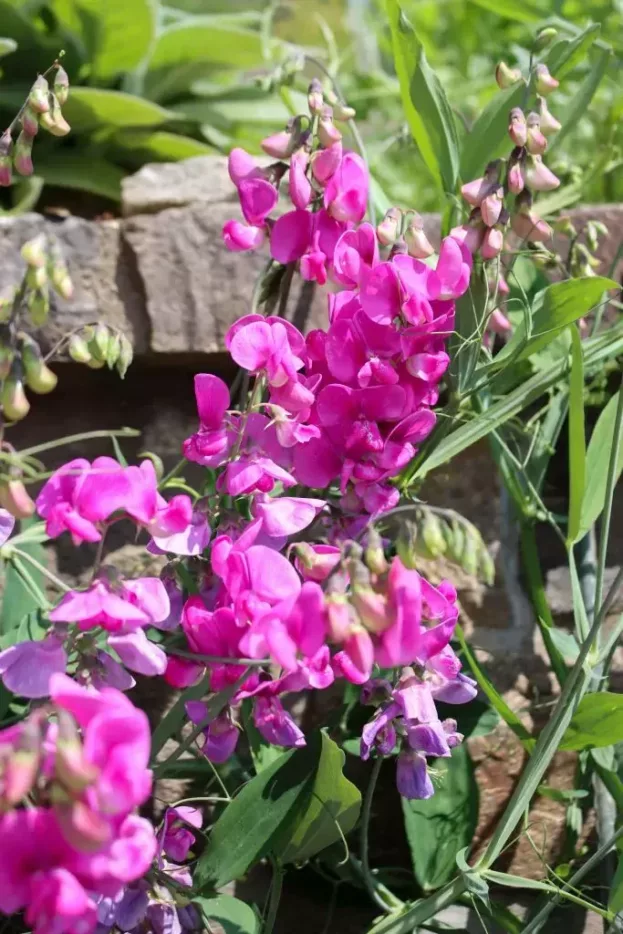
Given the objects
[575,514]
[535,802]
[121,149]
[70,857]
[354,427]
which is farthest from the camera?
[121,149]

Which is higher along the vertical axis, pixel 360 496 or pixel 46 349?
pixel 360 496

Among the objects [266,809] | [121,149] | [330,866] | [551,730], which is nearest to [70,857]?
[266,809]

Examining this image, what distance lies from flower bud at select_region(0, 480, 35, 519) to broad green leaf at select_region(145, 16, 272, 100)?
3.25 feet

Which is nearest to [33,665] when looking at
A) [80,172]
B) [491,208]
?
[491,208]

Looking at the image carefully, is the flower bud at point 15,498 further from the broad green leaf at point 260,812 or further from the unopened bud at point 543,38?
the unopened bud at point 543,38

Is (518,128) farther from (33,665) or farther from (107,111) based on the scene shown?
(107,111)

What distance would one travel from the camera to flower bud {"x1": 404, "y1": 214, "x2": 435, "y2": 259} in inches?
30.6

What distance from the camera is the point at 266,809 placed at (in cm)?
81

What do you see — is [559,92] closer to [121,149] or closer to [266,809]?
[121,149]

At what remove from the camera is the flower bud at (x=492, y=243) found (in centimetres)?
80

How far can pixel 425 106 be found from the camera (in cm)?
104

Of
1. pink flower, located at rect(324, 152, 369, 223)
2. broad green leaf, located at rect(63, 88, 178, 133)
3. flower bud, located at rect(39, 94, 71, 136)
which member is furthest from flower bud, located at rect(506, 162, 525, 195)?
broad green leaf, located at rect(63, 88, 178, 133)

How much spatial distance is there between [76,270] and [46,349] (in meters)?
0.11

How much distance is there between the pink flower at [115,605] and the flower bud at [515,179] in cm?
47
